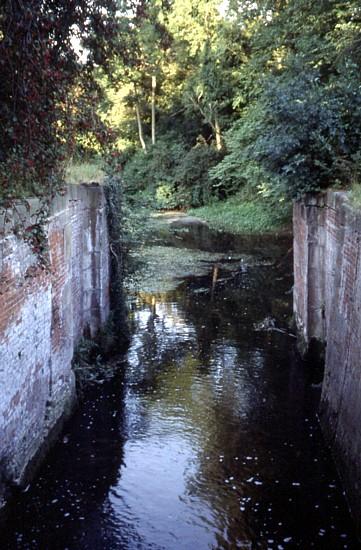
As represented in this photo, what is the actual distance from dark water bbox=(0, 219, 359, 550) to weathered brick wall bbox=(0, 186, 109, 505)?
640 millimetres

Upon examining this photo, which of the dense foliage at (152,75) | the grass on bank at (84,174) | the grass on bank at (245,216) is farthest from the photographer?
the grass on bank at (245,216)

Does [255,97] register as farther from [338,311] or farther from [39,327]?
[39,327]

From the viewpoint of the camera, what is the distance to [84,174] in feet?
43.0

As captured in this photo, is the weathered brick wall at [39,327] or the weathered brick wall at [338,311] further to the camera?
the weathered brick wall at [338,311]

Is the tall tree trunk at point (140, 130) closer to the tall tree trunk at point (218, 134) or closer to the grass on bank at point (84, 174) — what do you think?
the tall tree trunk at point (218, 134)

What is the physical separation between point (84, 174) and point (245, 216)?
66.8 feet

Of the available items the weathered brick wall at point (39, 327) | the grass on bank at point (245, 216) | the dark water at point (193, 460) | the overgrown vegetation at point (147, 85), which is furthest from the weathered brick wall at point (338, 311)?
the grass on bank at point (245, 216)

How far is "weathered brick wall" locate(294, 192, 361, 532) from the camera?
7.52 meters

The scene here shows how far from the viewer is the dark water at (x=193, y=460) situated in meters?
6.87

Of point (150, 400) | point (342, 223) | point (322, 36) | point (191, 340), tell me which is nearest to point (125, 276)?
point (191, 340)

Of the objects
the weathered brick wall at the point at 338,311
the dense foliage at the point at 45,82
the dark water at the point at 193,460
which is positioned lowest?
the dark water at the point at 193,460

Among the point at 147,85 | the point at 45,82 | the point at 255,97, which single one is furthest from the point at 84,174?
the point at 255,97

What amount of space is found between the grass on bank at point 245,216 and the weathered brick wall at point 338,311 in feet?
32.5

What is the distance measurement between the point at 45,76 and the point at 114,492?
532 centimetres
